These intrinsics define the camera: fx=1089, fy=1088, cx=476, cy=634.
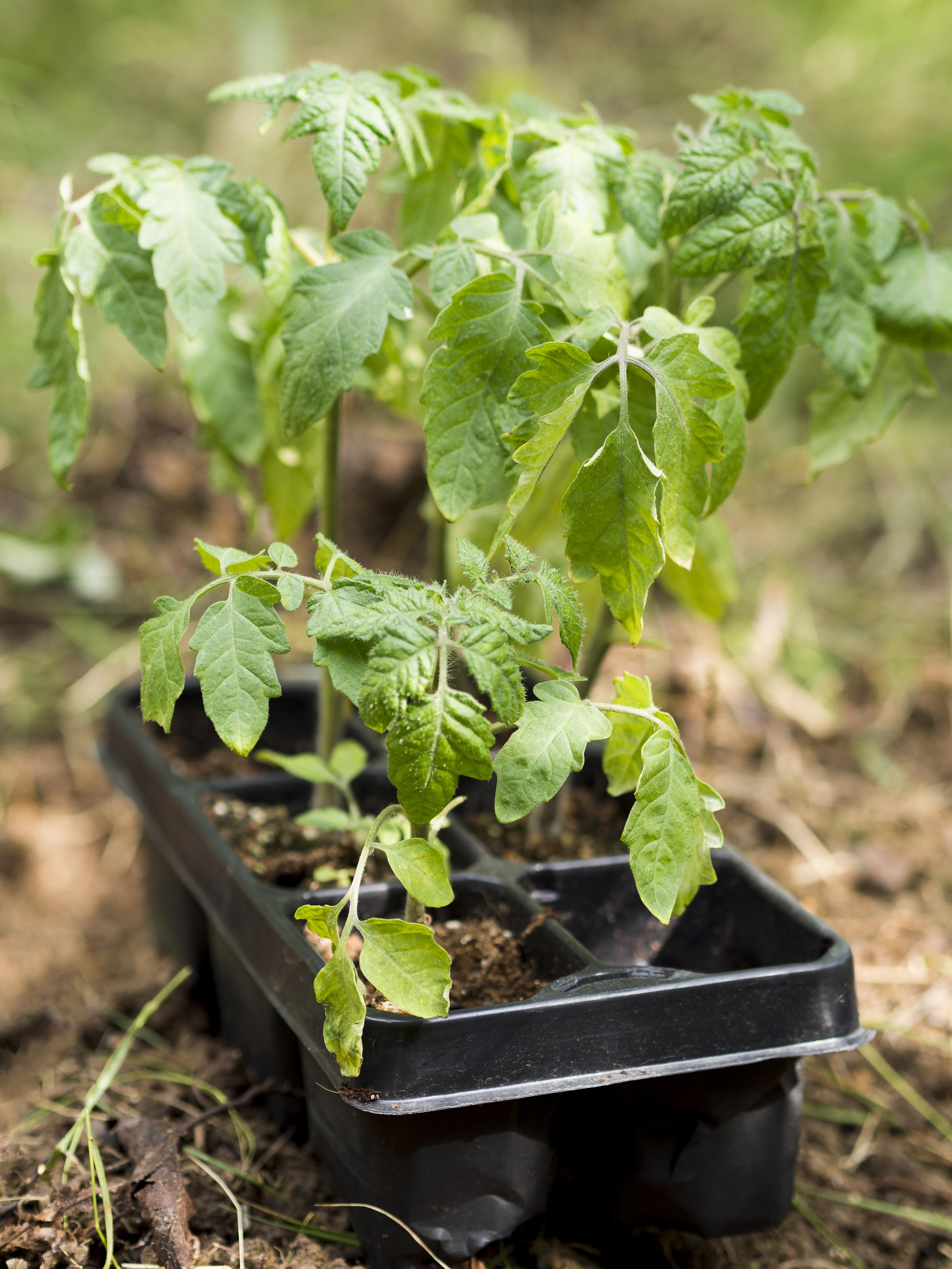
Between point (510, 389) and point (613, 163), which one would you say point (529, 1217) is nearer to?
point (510, 389)

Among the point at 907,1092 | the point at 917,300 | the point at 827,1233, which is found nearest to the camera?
the point at 917,300

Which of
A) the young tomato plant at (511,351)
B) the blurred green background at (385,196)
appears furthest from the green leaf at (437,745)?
the blurred green background at (385,196)

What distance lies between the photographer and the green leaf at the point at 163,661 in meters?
0.83

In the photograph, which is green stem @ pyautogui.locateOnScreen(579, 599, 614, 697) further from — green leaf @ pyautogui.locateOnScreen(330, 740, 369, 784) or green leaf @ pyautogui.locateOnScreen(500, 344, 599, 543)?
green leaf @ pyautogui.locateOnScreen(500, 344, 599, 543)

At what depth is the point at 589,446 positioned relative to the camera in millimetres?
933

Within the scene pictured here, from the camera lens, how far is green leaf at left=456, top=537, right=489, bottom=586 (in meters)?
0.84

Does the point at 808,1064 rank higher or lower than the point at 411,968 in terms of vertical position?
lower

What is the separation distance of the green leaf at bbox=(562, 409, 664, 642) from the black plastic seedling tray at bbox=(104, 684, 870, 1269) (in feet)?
1.11

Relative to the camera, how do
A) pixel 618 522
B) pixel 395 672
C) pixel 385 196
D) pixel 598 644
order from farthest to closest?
pixel 385 196
pixel 598 644
pixel 618 522
pixel 395 672

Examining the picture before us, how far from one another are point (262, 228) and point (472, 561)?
407 millimetres

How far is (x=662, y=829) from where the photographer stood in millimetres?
821

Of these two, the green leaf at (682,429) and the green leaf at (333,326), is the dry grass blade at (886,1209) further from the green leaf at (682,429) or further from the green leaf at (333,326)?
the green leaf at (333,326)

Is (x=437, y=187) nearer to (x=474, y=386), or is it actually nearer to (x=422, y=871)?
(x=474, y=386)

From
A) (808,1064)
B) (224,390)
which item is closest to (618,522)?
(224,390)
